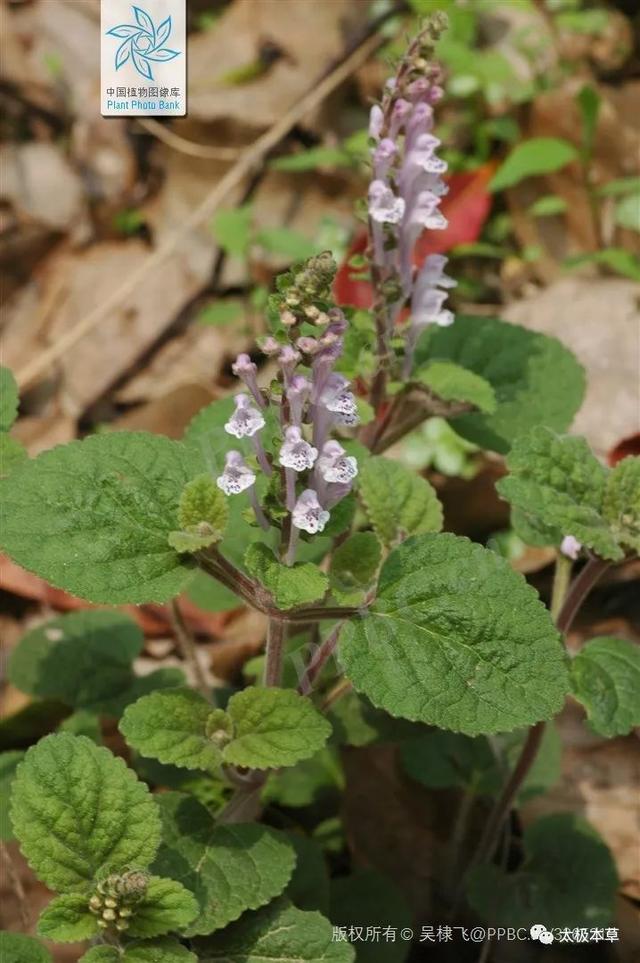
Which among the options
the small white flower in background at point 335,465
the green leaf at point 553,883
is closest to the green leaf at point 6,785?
the small white flower in background at point 335,465

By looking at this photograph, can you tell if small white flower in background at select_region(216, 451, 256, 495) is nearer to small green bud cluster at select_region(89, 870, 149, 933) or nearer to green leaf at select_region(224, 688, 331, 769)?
green leaf at select_region(224, 688, 331, 769)

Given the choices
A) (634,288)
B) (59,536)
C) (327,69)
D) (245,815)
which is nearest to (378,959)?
(245,815)

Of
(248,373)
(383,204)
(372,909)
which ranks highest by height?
(383,204)

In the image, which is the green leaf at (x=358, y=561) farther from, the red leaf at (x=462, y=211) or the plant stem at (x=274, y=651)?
the red leaf at (x=462, y=211)

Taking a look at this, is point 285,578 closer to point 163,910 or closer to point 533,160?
point 163,910

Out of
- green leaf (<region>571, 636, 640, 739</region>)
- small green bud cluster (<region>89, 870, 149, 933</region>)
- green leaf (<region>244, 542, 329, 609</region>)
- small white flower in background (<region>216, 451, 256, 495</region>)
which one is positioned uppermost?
small white flower in background (<region>216, 451, 256, 495</region>)

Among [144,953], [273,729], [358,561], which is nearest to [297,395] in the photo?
[358,561]

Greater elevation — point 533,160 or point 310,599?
point 533,160

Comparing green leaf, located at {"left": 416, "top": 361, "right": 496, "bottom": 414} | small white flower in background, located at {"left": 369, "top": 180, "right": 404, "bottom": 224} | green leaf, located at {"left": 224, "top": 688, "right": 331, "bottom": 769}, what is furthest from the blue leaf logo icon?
green leaf, located at {"left": 224, "top": 688, "right": 331, "bottom": 769}
